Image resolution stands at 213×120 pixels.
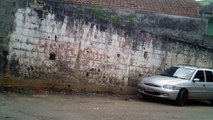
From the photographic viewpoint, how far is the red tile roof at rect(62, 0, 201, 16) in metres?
25.3


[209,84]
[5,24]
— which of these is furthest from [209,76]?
[5,24]

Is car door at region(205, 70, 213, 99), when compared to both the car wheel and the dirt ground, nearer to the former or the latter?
the car wheel

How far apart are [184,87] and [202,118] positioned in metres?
3.21

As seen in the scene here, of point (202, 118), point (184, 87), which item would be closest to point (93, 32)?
point (184, 87)

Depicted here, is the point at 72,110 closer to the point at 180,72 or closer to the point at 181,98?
the point at 181,98

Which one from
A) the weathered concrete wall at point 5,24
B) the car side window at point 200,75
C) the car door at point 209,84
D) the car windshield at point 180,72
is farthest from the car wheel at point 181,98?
the weathered concrete wall at point 5,24

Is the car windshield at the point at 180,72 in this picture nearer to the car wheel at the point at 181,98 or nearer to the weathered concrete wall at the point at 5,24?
the car wheel at the point at 181,98

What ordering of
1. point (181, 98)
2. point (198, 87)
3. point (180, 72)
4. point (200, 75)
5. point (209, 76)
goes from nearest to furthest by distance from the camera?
point (181, 98) → point (198, 87) → point (180, 72) → point (200, 75) → point (209, 76)

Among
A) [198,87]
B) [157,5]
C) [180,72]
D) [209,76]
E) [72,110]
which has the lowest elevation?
[72,110]

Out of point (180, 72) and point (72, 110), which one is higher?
point (180, 72)

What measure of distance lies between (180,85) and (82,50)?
429 centimetres

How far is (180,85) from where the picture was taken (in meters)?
15.0

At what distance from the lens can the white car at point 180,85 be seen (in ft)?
48.4

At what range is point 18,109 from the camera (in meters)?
10.2
